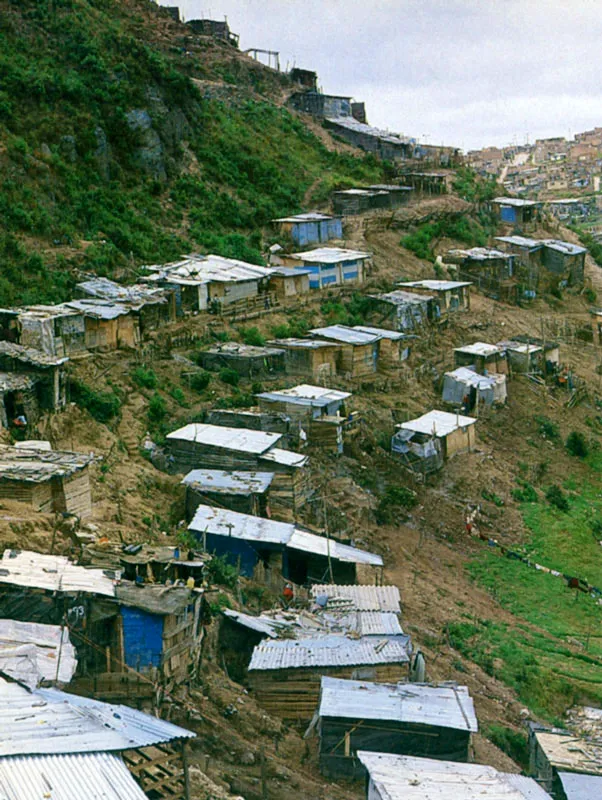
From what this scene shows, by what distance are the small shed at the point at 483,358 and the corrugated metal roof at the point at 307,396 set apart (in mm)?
8897

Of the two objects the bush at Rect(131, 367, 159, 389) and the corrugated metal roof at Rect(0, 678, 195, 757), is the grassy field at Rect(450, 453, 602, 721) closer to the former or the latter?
the corrugated metal roof at Rect(0, 678, 195, 757)

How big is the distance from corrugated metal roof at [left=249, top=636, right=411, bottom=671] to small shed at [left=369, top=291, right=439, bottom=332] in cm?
2144

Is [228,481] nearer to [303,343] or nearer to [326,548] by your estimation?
[326,548]

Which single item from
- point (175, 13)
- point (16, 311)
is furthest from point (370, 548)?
point (175, 13)

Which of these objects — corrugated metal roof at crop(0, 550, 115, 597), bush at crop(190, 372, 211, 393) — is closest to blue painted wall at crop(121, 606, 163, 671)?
corrugated metal roof at crop(0, 550, 115, 597)

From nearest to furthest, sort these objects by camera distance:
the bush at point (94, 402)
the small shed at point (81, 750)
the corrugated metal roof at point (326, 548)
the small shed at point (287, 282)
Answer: the small shed at point (81, 750) < the corrugated metal roof at point (326, 548) < the bush at point (94, 402) < the small shed at point (287, 282)

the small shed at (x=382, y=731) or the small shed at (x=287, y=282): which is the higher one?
the small shed at (x=287, y=282)

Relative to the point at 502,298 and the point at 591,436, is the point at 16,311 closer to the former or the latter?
the point at 591,436

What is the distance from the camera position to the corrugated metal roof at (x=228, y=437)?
23.2 meters

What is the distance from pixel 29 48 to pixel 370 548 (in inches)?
1089

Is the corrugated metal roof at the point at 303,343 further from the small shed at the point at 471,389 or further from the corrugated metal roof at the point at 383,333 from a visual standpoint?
the small shed at the point at 471,389

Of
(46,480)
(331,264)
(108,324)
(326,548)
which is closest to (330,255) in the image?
(331,264)

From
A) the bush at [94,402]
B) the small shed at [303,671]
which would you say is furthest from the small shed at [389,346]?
the small shed at [303,671]

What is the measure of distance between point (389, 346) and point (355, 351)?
1.86m
